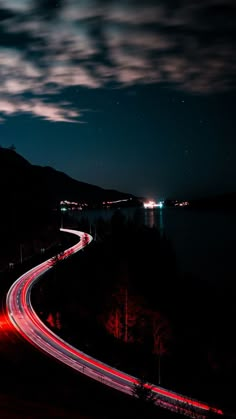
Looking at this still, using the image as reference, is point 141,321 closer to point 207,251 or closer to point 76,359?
point 76,359

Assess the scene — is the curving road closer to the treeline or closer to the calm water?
the treeline

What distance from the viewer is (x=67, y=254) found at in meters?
49.9

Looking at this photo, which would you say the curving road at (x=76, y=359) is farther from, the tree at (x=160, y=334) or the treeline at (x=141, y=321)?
the tree at (x=160, y=334)

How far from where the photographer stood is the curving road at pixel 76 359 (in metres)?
17.0

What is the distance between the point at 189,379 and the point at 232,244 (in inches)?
2381

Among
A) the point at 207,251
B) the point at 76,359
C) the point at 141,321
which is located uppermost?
the point at 207,251

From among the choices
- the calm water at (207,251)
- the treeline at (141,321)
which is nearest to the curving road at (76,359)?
the treeline at (141,321)

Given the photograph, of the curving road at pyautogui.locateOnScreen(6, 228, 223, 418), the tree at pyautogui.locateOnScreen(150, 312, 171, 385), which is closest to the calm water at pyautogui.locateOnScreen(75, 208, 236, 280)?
the tree at pyautogui.locateOnScreen(150, 312, 171, 385)

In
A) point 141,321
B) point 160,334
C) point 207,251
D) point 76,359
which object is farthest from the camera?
point 207,251

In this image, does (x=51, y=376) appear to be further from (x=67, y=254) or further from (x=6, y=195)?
(x=6, y=195)

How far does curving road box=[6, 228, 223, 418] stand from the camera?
17.0 meters

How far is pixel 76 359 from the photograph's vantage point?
19250 mm

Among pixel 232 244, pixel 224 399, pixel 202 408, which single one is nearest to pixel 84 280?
pixel 224 399

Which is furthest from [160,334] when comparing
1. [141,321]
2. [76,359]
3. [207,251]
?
[207,251]
